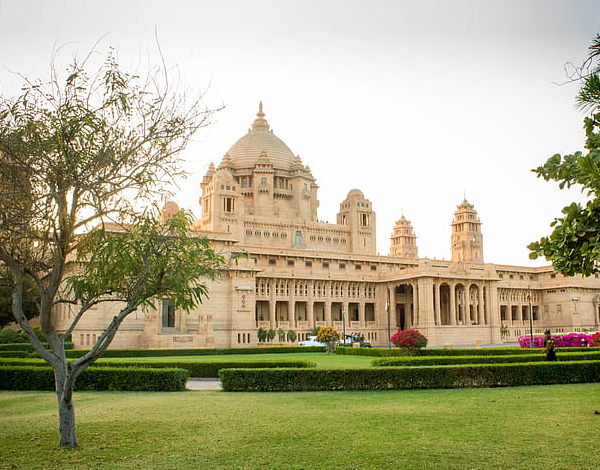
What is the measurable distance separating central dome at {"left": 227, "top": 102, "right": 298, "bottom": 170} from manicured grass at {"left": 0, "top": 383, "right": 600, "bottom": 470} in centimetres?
6672

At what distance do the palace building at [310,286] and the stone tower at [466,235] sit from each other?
1334 centimetres

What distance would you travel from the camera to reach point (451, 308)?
2571 inches

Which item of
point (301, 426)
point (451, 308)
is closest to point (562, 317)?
point (451, 308)

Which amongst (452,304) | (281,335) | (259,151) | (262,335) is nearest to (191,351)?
(262,335)

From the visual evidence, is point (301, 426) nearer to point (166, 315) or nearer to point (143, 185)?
point (143, 185)

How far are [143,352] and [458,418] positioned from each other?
28.5m

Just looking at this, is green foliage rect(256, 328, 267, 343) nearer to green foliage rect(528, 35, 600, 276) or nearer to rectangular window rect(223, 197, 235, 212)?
rectangular window rect(223, 197, 235, 212)

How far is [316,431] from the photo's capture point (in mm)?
12758

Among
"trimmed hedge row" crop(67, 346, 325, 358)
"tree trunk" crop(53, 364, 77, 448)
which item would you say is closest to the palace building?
"trimmed hedge row" crop(67, 346, 325, 358)

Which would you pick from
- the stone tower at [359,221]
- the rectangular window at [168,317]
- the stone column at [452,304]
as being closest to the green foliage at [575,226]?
the rectangular window at [168,317]

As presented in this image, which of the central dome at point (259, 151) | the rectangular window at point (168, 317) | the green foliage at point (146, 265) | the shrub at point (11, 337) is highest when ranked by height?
the central dome at point (259, 151)

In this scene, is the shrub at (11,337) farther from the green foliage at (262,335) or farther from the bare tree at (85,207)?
the bare tree at (85,207)

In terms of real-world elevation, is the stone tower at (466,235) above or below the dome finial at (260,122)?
below

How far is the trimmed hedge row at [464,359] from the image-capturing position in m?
24.4
